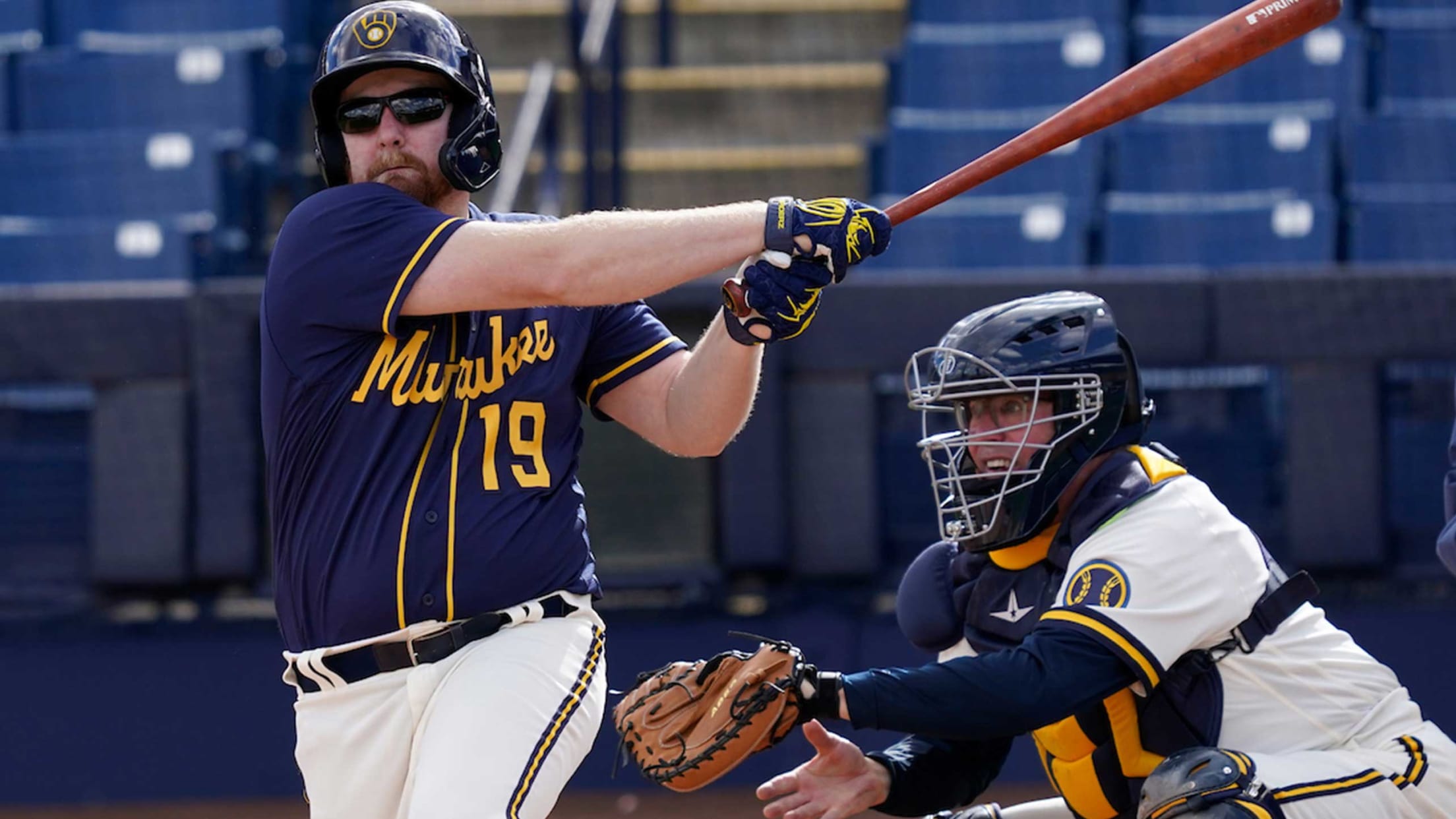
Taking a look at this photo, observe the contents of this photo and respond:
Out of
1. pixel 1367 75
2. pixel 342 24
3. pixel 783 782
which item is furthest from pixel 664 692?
pixel 1367 75

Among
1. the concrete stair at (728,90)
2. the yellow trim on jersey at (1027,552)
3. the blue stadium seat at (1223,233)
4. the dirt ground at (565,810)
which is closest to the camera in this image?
the yellow trim on jersey at (1027,552)

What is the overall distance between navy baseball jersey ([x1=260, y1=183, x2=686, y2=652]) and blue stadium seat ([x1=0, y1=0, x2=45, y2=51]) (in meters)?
5.51

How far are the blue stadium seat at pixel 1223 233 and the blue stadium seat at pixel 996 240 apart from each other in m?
0.17

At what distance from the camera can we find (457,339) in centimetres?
243

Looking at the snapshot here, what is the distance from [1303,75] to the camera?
6781 mm

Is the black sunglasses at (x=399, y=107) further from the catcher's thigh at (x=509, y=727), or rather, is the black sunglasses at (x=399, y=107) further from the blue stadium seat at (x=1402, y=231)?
the blue stadium seat at (x=1402, y=231)

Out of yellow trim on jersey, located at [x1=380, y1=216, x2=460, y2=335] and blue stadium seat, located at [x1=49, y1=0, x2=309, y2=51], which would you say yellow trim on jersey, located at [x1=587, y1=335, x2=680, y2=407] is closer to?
yellow trim on jersey, located at [x1=380, y1=216, x2=460, y2=335]

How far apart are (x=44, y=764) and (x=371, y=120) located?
126 inches

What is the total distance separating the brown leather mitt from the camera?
226cm

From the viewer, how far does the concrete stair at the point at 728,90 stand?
736cm

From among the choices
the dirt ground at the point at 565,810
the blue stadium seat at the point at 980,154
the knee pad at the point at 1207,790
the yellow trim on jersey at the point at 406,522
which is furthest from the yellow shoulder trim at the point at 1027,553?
the blue stadium seat at the point at 980,154

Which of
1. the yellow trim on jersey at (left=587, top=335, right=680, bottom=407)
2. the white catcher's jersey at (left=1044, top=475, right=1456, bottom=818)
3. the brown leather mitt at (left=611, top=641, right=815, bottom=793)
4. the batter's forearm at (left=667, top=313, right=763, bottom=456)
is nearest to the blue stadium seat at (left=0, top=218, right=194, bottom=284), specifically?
the yellow trim on jersey at (left=587, top=335, right=680, bottom=407)

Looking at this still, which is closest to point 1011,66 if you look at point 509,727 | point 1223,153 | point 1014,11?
point 1014,11

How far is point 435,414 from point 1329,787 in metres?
1.37
